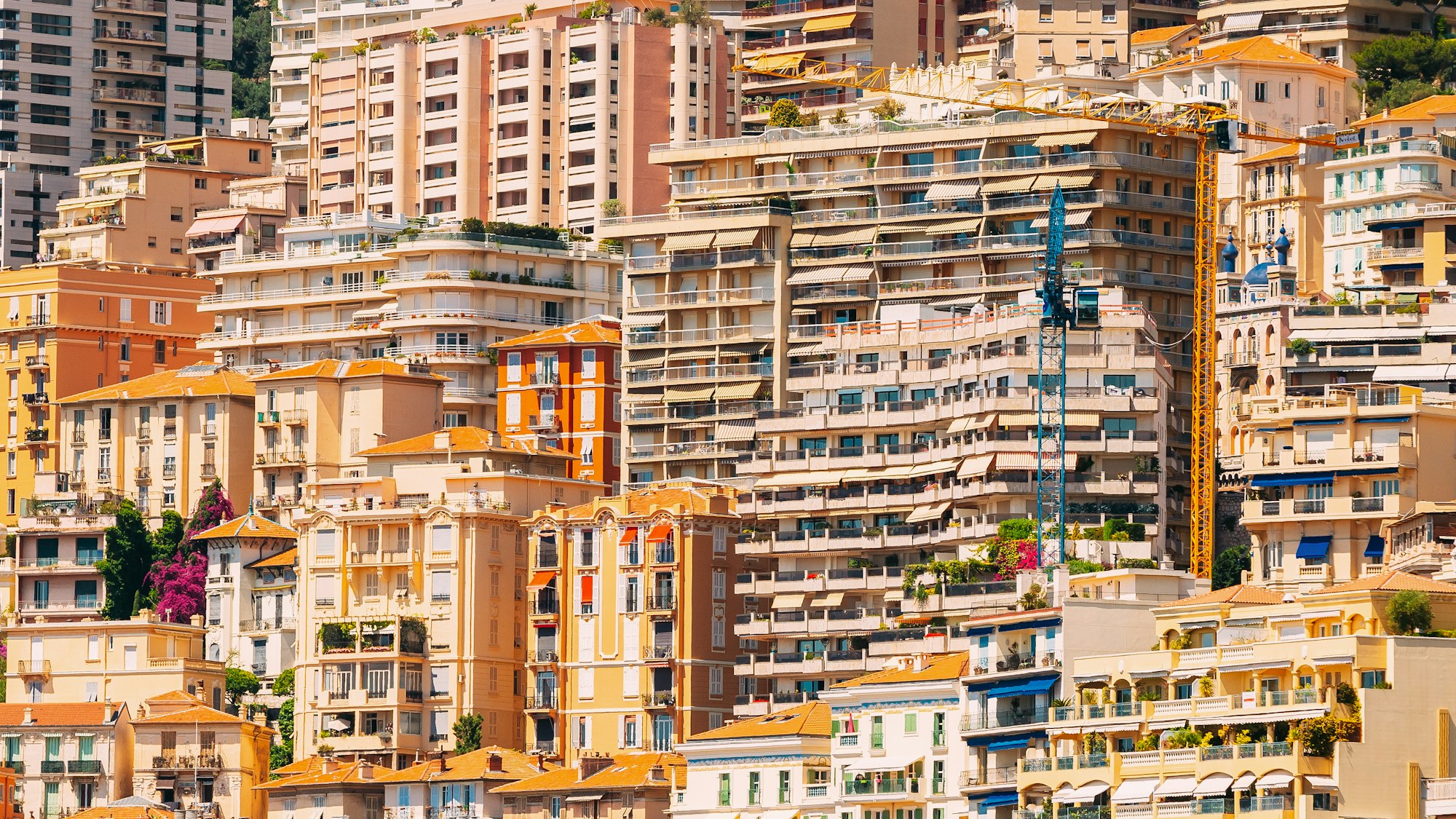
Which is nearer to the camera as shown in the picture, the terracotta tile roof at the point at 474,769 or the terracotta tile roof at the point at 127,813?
the terracotta tile roof at the point at 474,769

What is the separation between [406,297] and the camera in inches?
7047

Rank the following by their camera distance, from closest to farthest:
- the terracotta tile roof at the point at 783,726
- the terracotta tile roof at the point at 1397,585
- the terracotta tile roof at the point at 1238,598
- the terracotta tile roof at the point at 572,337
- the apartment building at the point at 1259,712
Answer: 1. the apartment building at the point at 1259,712
2. the terracotta tile roof at the point at 1397,585
3. the terracotta tile roof at the point at 1238,598
4. the terracotta tile roof at the point at 783,726
5. the terracotta tile roof at the point at 572,337

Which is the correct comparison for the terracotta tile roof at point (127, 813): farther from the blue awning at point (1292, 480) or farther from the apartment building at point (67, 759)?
the blue awning at point (1292, 480)

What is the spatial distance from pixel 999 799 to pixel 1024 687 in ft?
12.0

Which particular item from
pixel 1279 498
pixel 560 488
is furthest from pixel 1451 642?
pixel 560 488

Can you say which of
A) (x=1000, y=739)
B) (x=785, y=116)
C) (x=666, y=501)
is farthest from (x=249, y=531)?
(x=1000, y=739)

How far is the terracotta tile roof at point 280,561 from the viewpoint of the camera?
160 m

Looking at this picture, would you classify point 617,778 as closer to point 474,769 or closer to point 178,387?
point 474,769

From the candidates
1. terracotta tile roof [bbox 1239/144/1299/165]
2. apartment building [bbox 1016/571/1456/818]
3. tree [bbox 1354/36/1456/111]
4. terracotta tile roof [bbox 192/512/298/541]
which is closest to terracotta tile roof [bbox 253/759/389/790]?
terracotta tile roof [bbox 192/512/298/541]

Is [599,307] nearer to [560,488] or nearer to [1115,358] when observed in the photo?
[560,488]

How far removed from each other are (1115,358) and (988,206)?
1990cm

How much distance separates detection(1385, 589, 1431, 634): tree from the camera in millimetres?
106062

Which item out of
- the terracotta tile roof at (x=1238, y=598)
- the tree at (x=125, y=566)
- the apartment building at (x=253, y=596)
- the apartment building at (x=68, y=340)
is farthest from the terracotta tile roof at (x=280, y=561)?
the terracotta tile roof at (x=1238, y=598)

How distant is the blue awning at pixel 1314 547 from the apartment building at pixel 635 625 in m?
25.5
